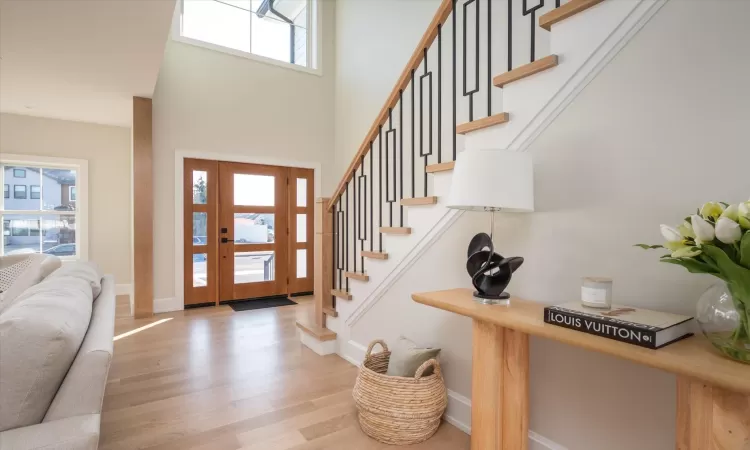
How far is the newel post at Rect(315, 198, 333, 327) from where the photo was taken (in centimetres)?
333

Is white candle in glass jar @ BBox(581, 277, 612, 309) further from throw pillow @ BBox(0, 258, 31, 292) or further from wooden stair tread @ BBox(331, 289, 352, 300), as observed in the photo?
throw pillow @ BBox(0, 258, 31, 292)

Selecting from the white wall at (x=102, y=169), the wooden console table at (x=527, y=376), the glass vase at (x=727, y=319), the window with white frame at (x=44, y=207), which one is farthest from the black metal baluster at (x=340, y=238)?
the window with white frame at (x=44, y=207)

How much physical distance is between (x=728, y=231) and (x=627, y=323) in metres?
0.36

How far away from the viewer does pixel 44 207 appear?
17.6 ft

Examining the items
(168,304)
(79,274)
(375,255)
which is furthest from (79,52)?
(375,255)

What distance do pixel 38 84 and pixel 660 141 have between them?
531 centimetres

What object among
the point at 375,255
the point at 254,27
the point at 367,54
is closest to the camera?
the point at 375,255

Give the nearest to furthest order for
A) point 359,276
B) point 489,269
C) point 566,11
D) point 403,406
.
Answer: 1. point 566,11
2. point 489,269
3. point 403,406
4. point 359,276

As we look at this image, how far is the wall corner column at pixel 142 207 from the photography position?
446 centimetres

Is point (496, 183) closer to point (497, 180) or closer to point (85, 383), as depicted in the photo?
point (497, 180)

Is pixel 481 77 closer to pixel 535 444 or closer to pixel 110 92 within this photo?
pixel 535 444

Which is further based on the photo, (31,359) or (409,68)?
(409,68)

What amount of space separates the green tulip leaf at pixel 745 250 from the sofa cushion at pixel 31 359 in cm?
190

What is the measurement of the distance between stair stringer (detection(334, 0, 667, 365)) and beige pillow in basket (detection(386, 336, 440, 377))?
0.54 metres
